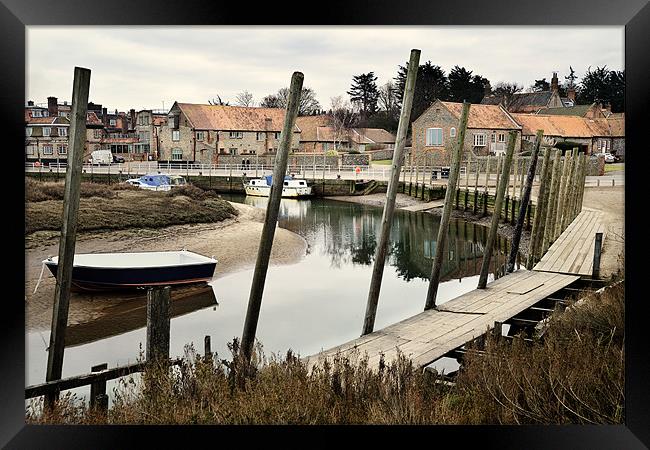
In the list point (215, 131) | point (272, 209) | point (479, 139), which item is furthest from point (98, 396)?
point (479, 139)

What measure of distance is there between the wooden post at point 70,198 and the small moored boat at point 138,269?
7.51 feet

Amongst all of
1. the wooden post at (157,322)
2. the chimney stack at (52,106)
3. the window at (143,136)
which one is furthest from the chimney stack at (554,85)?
the wooden post at (157,322)

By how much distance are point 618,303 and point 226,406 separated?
9.10 feet

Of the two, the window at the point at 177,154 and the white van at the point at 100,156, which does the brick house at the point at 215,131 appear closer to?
the window at the point at 177,154

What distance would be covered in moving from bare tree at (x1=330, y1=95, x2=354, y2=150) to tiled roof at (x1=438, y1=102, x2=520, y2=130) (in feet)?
3.97

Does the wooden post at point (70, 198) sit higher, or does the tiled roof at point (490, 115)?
the tiled roof at point (490, 115)

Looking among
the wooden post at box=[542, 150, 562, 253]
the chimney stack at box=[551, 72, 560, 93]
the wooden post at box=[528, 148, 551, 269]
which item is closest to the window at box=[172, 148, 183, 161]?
the chimney stack at box=[551, 72, 560, 93]

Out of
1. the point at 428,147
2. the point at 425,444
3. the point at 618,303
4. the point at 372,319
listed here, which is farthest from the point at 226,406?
the point at 428,147

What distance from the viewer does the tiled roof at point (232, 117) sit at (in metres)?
7.05

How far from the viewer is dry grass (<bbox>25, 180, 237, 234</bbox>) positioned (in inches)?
256

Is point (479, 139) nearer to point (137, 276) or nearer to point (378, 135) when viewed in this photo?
point (378, 135)
